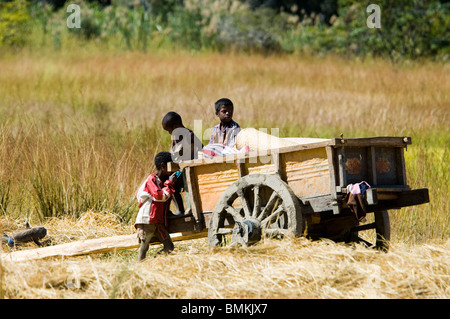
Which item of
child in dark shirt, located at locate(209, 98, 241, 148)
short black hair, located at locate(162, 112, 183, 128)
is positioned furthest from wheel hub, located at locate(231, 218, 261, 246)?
short black hair, located at locate(162, 112, 183, 128)

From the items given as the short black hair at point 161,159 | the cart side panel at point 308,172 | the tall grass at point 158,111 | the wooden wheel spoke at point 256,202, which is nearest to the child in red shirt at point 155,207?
the short black hair at point 161,159

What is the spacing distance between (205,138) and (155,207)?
7.81ft

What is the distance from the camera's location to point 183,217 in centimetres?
621

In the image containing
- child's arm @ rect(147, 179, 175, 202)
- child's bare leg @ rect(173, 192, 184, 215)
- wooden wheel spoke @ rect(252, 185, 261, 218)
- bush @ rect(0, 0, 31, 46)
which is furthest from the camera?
bush @ rect(0, 0, 31, 46)

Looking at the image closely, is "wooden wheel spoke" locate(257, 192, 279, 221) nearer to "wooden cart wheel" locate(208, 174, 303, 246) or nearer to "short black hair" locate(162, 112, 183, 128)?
"wooden cart wheel" locate(208, 174, 303, 246)

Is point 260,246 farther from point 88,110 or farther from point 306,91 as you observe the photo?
point 306,91

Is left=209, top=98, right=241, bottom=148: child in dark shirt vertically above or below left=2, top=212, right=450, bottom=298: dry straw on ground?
above

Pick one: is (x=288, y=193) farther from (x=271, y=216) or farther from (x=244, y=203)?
(x=244, y=203)

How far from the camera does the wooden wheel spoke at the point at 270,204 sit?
562 centimetres

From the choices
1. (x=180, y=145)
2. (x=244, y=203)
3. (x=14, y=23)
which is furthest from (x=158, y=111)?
(x=14, y=23)

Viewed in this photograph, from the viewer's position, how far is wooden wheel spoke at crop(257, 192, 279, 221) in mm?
5625

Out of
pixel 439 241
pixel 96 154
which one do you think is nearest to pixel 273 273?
pixel 439 241

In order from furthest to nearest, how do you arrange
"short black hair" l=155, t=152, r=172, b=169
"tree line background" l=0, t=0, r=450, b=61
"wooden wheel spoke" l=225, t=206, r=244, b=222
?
1. "tree line background" l=0, t=0, r=450, b=61
2. "short black hair" l=155, t=152, r=172, b=169
3. "wooden wheel spoke" l=225, t=206, r=244, b=222

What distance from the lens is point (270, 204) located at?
568 centimetres
